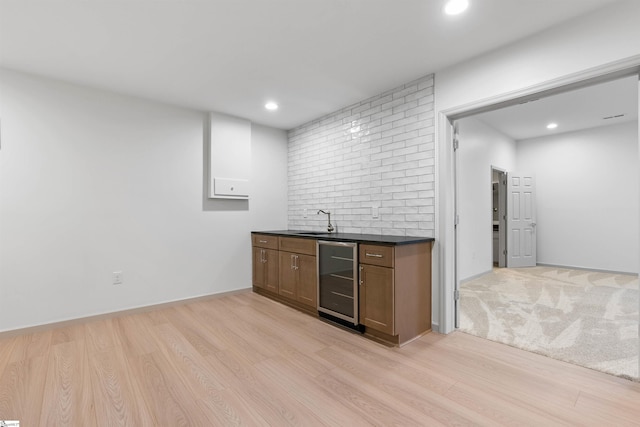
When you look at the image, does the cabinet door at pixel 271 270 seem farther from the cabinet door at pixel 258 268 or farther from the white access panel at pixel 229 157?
the white access panel at pixel 229 157

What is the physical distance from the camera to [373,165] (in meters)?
3.54

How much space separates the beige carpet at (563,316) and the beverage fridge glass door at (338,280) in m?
1.19

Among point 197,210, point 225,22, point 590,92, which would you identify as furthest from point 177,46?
point 590,92

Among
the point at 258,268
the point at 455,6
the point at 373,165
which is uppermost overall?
the point at 455,6

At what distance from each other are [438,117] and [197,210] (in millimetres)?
3177

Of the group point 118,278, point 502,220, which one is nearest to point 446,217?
point 118,278

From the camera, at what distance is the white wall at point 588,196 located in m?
5.24

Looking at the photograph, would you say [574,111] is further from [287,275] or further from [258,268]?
[258,268]

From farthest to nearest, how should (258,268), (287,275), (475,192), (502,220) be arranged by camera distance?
(502,220) < (475,192) < (258,268) < (287,275)

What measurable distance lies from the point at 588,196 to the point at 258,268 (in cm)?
629

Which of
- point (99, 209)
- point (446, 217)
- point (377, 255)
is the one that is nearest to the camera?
point (377, 255)

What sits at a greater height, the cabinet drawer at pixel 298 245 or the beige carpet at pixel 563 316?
the cabinet drawer at pixel 298 245

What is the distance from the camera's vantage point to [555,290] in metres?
4.24

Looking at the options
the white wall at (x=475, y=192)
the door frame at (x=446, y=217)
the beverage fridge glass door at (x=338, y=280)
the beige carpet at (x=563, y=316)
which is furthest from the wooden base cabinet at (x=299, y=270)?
the white wall at (x=475, y=192)
